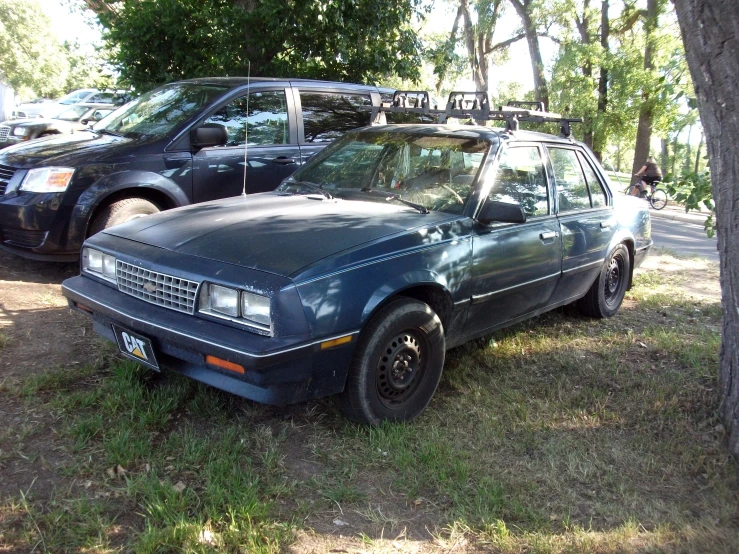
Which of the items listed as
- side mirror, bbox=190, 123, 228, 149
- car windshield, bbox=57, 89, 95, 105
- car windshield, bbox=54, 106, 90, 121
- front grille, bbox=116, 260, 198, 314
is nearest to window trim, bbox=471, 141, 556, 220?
front grille, bbox=116, 260, 198, 314

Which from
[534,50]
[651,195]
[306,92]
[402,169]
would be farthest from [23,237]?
[534,50]

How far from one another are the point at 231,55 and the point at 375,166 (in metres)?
5.52

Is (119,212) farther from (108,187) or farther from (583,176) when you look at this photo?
(583,176)

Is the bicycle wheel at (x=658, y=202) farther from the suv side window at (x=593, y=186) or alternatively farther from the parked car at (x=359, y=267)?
the parked car at (x=359, y=267)

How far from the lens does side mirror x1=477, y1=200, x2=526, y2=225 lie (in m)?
4.14

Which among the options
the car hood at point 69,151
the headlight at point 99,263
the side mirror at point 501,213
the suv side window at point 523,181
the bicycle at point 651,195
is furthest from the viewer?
the bicycle at point 651,195

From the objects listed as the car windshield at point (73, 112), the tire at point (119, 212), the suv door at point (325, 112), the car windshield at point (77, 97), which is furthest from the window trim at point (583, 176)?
the car windshield at point (77, 97)

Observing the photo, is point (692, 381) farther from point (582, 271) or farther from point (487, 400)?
point (487, 400)

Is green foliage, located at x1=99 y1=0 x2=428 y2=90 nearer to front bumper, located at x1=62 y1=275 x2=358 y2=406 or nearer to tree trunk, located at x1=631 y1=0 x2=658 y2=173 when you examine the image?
front bumper, located at x1=62 y1=275 x2=358 y2=406

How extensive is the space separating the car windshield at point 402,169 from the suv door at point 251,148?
1.40 meters

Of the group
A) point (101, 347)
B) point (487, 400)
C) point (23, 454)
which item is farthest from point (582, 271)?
point (23, 454)

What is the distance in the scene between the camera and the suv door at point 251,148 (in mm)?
6270

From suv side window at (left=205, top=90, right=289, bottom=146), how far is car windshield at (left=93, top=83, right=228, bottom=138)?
0.19 m

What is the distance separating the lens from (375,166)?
4.85 meters
